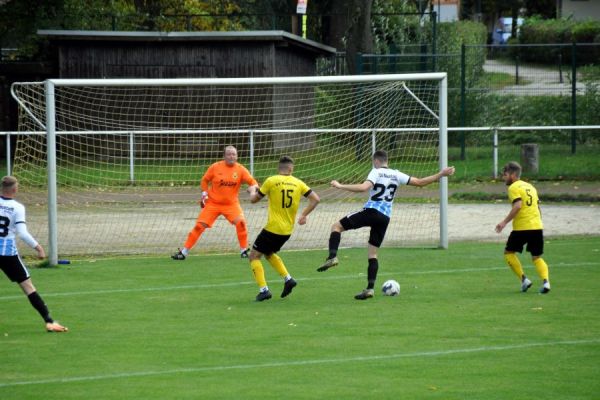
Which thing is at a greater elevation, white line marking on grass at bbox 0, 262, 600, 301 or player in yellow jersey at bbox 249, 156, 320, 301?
player in yellow jersey at bbox 249, 156, 320, 301

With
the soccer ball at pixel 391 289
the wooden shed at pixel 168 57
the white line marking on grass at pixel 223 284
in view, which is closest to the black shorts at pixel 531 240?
the soccer ball at pixel 391 289

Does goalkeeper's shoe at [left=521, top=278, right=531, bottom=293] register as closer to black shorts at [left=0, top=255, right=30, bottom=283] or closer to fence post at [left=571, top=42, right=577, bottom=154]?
black shorts at [left=0, top=255, right=30, bottom=283]

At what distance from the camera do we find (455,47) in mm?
34594

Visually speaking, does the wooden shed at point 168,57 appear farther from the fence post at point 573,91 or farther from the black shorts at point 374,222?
the black shorts at point 374,222

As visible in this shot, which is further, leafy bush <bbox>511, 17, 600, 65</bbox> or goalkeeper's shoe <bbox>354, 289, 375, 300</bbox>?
leafy bush <bbox>511, 17, 600, 65</bbox>

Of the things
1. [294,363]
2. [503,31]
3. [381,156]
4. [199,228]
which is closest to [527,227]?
[381,156]

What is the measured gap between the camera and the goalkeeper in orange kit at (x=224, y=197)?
1695 centimetres

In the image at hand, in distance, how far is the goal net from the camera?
19.7 meters

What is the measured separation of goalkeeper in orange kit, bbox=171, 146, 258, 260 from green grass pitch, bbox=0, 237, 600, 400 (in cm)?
77

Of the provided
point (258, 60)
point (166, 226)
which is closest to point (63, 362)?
point (166, 226)

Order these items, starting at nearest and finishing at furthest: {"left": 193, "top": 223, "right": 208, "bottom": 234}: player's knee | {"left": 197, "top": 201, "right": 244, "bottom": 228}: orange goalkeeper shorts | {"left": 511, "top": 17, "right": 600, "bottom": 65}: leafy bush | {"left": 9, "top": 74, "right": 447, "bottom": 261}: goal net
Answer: {"left": 193, "top": 223, "right": 208, "bottom": 234}: player's knee → {"left": 197, "top": 201, "right": 244, "bottom": 228}: orange goalkeeper shorts → {"left": 9, "top": 74, "right": 447, "bottom": 261}: goal net → {"left": 511, "top": 17, "right": 600, "bottom": 65}: leafy bush

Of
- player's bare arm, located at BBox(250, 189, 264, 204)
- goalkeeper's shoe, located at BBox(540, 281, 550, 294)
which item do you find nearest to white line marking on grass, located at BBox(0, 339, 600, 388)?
goalkeeper's shoe, located at BBox(540, 281, 550, 294)

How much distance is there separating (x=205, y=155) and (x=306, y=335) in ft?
48.8

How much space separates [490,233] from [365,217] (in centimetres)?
696
